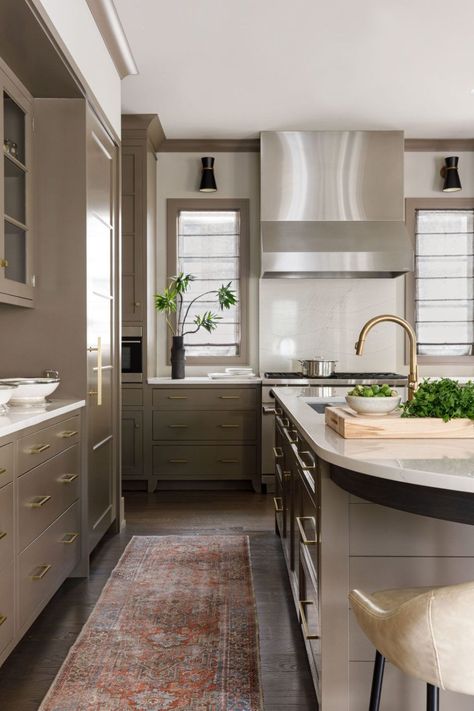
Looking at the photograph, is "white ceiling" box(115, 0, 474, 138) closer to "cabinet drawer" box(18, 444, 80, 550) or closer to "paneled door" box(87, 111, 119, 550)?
"paneled door" box(87, 111, 119, 550)

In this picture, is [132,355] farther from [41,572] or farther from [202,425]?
[41,572]

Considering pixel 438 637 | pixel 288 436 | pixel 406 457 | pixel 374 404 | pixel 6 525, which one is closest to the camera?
pixel 438 637

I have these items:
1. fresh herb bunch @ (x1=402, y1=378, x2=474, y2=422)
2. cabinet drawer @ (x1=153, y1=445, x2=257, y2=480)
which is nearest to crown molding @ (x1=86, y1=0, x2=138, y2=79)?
fresh herb bunch @ (x1=402, y1=378, x2=474, y2=422)

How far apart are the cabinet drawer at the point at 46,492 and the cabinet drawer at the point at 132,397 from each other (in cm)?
190

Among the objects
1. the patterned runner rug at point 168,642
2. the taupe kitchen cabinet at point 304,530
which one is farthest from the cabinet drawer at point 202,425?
the taupe kitchen cabinet at point 304,530

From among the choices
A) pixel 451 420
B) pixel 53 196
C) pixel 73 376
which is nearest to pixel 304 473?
pixel 451 420

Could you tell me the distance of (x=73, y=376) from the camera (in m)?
2.99

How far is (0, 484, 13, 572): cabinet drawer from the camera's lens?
76.9 inches

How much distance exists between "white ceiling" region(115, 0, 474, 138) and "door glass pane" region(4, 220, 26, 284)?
1.44 m

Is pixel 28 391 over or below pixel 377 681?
over

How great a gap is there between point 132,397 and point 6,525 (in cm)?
286

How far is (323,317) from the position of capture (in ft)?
17.5

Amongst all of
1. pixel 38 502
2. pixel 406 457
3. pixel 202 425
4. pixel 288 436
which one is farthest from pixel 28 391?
pixel 202 425

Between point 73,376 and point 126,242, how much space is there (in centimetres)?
213
